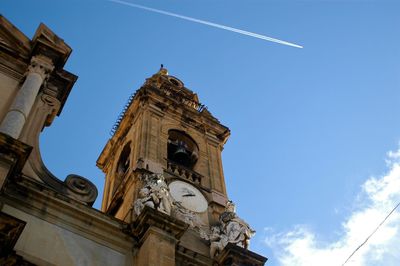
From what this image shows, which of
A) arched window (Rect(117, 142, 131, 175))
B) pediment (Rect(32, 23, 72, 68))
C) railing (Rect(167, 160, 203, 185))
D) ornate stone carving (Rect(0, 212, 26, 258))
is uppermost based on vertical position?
arched window (Rect(117, 142, 131, 175))

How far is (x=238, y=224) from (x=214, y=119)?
682cm

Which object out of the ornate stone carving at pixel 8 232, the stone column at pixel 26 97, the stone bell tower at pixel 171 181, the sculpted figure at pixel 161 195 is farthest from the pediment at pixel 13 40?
the ornate stone carving at pixel 8 232

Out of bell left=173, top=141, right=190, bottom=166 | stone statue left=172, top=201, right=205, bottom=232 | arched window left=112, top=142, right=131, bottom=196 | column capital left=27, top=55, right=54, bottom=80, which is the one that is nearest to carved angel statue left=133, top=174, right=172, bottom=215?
stone statue left=172, top=201, right=205, bottom=232

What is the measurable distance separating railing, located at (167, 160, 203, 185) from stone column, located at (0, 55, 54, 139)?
455cm

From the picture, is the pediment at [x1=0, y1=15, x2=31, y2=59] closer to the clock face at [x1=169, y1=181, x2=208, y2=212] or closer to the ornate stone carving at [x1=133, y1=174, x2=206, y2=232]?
the ornate stone carving at [x1=133, y1=174, x2=206, y2=232]

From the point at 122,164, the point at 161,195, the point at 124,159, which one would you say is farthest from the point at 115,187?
the point at 161,195

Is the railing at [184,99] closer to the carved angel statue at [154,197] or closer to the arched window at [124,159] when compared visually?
the arched window at [124,159]

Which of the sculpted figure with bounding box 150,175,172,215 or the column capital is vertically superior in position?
the column capital

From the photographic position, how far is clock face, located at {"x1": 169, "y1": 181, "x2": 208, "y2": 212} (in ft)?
51.0

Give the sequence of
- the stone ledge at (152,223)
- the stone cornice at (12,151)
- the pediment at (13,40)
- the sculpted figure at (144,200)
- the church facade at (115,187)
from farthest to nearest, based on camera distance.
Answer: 1. the pediment at (13,40)
2. the sculpted figure at (144,200)
3. the stone ledge at (152,223)
4. the church facade at (115,187)
5. the stone cornice at (12,151)

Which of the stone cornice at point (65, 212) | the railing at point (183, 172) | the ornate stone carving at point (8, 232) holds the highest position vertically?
the railing at point (183, 172)

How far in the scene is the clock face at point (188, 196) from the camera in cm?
1555

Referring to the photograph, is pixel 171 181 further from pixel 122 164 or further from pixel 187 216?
pixel 122 164

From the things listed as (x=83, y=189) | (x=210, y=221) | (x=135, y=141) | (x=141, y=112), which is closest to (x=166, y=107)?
(x=141, y=112)
